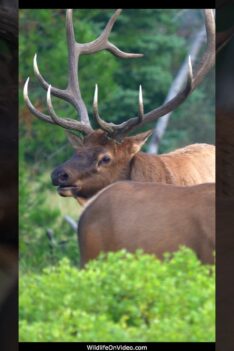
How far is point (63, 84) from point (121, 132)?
0.95 metres

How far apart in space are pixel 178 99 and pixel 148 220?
792mm

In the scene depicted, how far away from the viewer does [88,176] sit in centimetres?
583

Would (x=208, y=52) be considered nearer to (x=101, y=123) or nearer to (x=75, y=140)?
(x=101, y=123)

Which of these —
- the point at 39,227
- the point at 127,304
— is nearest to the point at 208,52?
the point at 127,304

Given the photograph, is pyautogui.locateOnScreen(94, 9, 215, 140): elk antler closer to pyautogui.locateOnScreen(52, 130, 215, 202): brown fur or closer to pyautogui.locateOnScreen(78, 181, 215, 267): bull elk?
pyautogui.locateOnScreen(52, 130, 215, 202): brown fur

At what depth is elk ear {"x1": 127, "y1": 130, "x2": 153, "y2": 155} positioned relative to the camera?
584 centimetres

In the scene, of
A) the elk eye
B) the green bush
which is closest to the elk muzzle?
the elk eye

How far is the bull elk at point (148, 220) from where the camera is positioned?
5.27 m

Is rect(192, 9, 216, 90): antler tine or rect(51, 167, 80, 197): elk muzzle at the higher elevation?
rect(192, 9, 216, 90): antler tine

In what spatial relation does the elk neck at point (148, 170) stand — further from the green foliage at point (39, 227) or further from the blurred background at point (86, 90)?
the green foliage at point (39, 227)

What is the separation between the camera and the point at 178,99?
5723 mm

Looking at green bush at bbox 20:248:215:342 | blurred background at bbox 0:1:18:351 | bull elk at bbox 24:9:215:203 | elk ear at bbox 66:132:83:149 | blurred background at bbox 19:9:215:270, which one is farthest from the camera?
blurred background at bbox 19:9:215:270

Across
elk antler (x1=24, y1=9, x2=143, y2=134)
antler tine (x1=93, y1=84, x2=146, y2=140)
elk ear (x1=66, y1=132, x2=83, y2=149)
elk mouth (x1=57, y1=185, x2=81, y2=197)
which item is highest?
elk antler (x1=24, y1=9, x2=143, y2=134)

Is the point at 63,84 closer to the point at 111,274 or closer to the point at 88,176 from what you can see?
the point at 88,176
